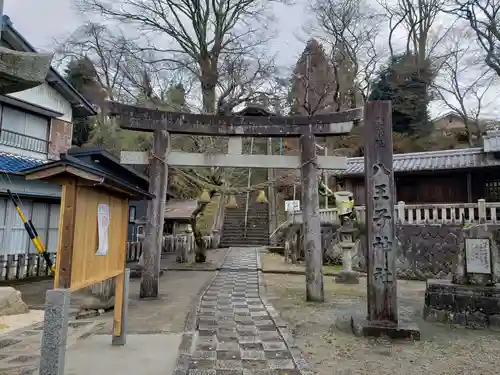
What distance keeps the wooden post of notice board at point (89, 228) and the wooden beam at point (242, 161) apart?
4037mm

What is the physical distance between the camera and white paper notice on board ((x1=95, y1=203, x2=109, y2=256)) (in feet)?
14.5

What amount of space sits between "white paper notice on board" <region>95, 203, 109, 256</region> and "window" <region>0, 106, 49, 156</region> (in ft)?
33.5

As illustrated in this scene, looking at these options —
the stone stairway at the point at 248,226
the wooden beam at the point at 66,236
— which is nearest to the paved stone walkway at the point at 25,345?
the wooden beam at the point at 66,236

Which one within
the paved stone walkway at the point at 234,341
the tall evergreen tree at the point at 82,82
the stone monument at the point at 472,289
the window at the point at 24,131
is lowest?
the paved stone walkway at the point at 234,341

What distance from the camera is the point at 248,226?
90.6 feet

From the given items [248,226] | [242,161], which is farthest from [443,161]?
[242,161]

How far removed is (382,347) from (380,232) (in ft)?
6.37

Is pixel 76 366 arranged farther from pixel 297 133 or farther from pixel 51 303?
pixel 297 133

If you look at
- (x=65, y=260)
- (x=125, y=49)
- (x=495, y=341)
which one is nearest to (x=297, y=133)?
(x=495, y=341)

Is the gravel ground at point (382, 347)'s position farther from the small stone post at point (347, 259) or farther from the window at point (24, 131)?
the window at point (24, 131)

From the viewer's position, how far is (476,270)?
7.23 m

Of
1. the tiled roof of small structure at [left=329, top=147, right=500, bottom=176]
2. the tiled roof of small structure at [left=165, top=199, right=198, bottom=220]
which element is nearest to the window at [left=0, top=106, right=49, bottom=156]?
the tiled roof of small structure at [left=165, top=199, right=198, bottom=220]

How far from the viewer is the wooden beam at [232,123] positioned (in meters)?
9.27

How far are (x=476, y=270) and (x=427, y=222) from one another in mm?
7637
